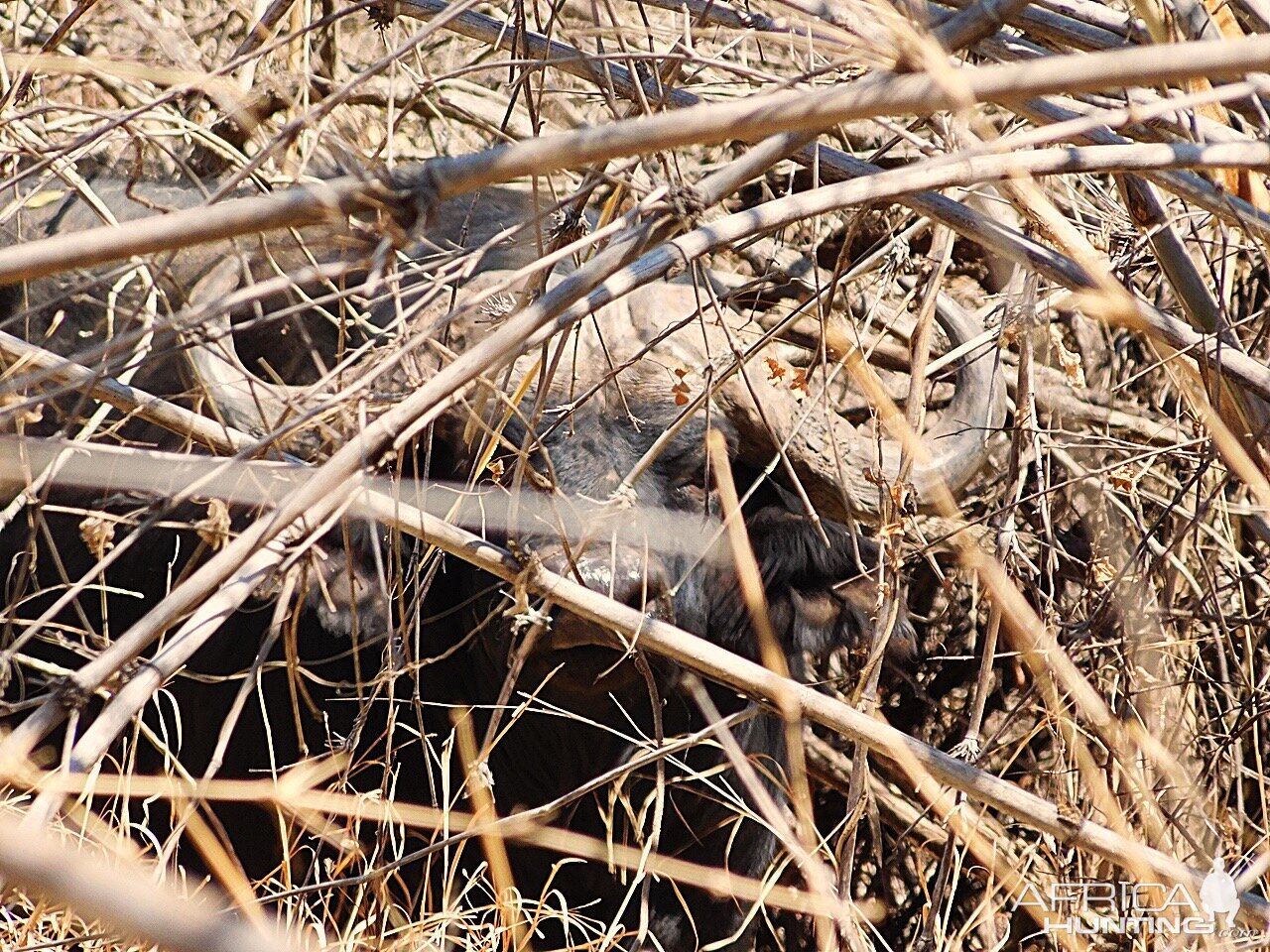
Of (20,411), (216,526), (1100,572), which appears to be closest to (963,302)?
(1100,572)

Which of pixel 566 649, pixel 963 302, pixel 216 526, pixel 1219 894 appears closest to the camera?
pixel 1219 894

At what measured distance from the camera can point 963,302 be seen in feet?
14.0

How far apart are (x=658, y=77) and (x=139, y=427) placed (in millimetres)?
2309

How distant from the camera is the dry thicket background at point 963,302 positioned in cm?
137

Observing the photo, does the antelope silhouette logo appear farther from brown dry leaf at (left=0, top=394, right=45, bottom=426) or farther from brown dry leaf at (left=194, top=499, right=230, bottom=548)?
brown dry leaf at (left=0, top=394, right=45, bottom=426)

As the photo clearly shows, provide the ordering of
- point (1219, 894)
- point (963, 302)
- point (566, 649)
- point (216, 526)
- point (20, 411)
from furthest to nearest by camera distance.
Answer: point (963, 302)
point (566, 649)
point (216, 526)
point (1219, 894)
point (20, 411)

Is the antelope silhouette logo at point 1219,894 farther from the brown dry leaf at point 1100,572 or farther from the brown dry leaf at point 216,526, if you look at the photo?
the brown dry leaf at point 216,526

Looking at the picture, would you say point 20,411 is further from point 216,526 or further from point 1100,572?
point 1100,572

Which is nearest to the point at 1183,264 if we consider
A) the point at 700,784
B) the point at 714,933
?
the point at 700,784

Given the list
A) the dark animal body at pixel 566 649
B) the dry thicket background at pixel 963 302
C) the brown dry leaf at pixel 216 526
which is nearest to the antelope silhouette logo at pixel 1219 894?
the dry thicket background at pixel 963 302

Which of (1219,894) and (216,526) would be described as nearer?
(1219,894)

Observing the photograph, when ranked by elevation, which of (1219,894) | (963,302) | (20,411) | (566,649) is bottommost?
(566,649)

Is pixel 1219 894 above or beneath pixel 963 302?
beneath

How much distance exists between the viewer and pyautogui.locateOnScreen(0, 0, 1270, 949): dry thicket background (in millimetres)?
1369
